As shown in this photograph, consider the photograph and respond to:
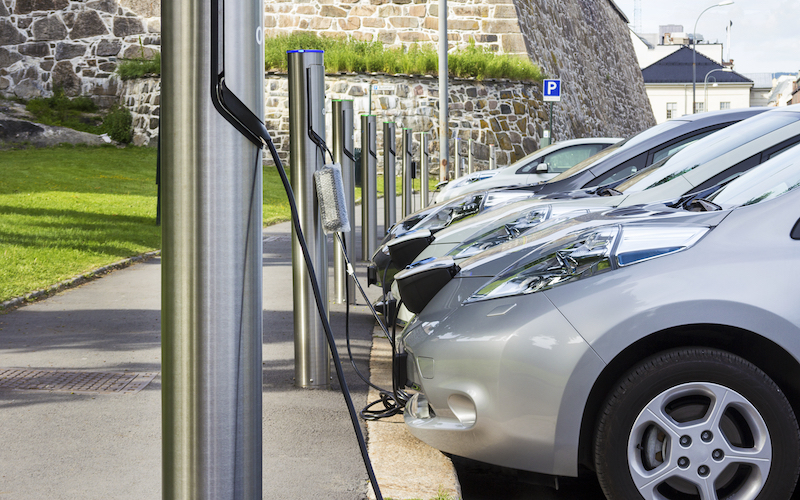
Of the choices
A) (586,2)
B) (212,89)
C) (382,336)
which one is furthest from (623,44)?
(212,89)

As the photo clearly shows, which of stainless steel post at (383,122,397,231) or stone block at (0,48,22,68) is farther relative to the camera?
stone block at (0,48,22,68)

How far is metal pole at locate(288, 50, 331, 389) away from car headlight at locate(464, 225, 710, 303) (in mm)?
1481

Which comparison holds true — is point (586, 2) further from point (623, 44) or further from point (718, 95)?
point (718, 95)

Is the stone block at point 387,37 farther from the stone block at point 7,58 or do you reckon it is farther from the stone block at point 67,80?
the stone block at point 7,58

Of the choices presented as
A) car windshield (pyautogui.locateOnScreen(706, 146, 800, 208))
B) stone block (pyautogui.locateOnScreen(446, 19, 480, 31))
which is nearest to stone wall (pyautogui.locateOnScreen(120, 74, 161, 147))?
stone block (pyautogui.locateOnScreen(446, 19, 480, 31))

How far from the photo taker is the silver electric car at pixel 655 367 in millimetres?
2736

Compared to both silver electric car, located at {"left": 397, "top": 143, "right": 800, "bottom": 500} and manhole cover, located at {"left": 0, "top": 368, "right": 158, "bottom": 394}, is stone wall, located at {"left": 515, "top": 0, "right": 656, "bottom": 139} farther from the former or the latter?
silver electric car, located at {"left": 397, "top": 143, "right": 800, "bottom": 500}

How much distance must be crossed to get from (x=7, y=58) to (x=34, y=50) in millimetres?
916

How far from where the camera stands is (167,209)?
150cm

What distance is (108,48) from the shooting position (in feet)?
86.4

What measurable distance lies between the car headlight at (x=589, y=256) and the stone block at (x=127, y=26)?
26.0 metres

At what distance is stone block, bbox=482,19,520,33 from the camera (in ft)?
87.0

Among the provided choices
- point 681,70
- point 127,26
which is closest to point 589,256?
point 127,26

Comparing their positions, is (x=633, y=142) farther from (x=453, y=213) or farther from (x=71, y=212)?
(x=71, y=212)
